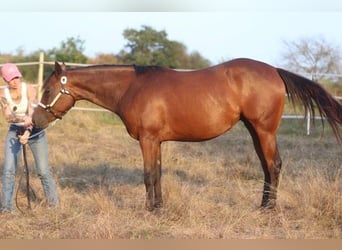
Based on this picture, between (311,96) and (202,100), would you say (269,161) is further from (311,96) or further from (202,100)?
(202,100)

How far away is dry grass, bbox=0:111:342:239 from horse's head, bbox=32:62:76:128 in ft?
3.74

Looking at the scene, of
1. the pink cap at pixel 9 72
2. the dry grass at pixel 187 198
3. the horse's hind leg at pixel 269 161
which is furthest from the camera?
the horse's hind leg at pixel 269 161

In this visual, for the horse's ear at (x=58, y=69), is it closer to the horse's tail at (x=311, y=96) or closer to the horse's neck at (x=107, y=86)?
the horse's neck at (x=107, y=86)

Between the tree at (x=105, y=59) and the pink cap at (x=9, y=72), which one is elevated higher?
the tree at (x=105, y=59)

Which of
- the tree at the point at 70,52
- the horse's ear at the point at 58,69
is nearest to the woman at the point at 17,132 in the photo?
the horse's ear at the point at 58,69

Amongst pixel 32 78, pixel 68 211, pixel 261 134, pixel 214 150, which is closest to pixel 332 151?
pixel 214 150

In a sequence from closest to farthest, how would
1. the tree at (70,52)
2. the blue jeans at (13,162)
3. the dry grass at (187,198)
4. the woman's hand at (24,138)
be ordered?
the dry grass at (187,198) → the woman's hand at (24,138) → the blue jeans at (13,162) → the tree at (70,52)

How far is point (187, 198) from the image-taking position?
5.86 m

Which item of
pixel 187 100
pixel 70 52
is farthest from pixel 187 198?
pixel 70 52

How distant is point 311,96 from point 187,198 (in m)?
2.05

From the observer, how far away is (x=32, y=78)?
68.4ft

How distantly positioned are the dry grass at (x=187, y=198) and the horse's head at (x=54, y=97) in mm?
1140

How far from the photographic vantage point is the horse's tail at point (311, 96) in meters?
5.90

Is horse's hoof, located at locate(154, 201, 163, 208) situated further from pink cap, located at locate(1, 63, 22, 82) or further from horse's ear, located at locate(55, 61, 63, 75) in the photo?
pink cap, located at locate(1, 63, 22, 82)
